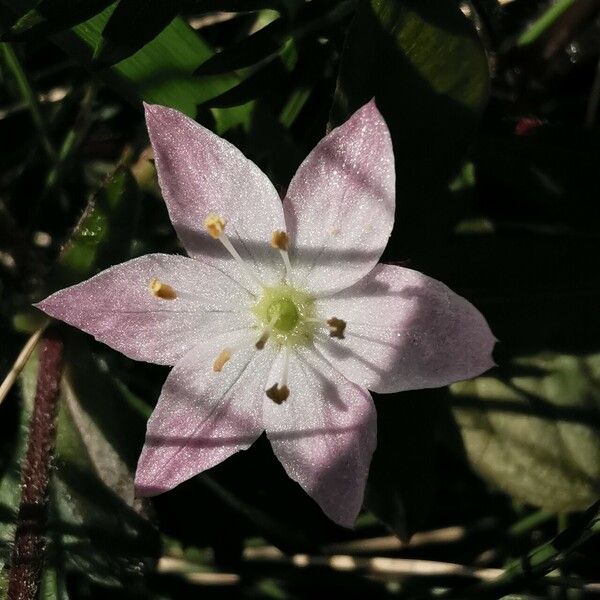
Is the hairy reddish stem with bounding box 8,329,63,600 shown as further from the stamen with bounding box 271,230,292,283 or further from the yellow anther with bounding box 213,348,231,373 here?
the stamen with bounding box 271,230,292,283

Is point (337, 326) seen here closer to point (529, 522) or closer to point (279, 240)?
point (279, 240)

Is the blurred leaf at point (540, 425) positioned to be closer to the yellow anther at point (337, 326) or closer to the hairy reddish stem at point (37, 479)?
the yellow anther at point (337, 326)

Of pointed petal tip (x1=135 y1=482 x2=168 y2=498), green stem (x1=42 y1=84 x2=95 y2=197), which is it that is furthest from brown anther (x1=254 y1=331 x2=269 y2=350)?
green stem (x1=42 y1=84 x2=95 y2=197)

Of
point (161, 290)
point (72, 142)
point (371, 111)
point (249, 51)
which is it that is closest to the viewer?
point (371, 111)

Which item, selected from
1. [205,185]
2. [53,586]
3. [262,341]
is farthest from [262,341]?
[53,586]

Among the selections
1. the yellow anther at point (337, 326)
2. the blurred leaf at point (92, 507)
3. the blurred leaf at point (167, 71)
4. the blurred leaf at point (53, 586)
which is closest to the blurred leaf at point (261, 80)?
the blurred leaf at point (167, 71)

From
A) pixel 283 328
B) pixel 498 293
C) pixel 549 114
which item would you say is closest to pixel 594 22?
pixel 549 114
